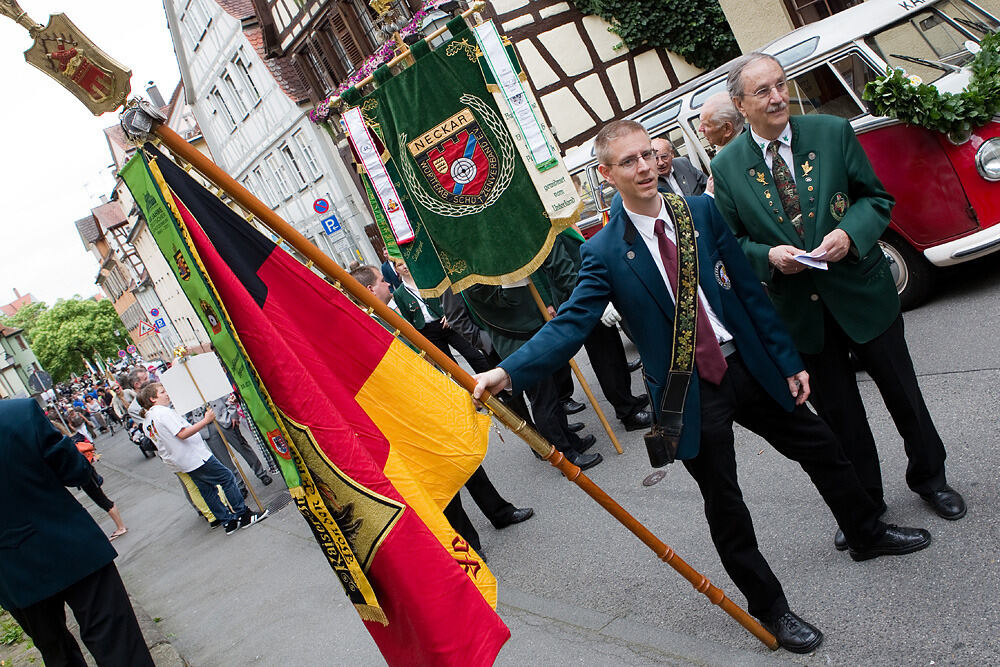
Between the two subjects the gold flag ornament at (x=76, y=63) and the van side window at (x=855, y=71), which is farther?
the van side window at (x=855, y=71)

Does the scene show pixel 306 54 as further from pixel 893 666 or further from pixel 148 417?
pixel 893 666

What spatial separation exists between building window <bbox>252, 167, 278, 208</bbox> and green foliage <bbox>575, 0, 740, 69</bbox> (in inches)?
739

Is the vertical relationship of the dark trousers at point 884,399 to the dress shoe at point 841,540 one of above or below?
above

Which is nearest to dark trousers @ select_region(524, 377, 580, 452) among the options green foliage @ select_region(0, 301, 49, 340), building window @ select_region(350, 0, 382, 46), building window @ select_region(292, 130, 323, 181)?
building window @ select_region(350, 0, 382, 46)

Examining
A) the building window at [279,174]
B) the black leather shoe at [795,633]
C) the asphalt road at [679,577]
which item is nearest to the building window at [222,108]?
the building window at [279,174]

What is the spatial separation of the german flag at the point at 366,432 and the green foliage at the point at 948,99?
14.9 feet

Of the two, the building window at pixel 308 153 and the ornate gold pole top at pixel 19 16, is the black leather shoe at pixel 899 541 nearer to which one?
the ornate gold pole top at pixel 19 16

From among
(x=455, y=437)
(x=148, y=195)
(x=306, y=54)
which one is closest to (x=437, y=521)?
(x=455, y=437)

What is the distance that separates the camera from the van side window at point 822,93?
22.8 feet

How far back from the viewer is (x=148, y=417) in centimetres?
901

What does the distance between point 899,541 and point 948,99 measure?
3.85 m

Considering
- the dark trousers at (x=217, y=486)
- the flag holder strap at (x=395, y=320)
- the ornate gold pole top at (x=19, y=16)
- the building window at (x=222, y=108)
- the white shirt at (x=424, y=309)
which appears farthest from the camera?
the building window at (x=222, y=108)

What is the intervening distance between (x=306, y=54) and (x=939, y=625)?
26254 mm

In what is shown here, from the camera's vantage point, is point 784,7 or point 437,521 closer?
point 437,521
